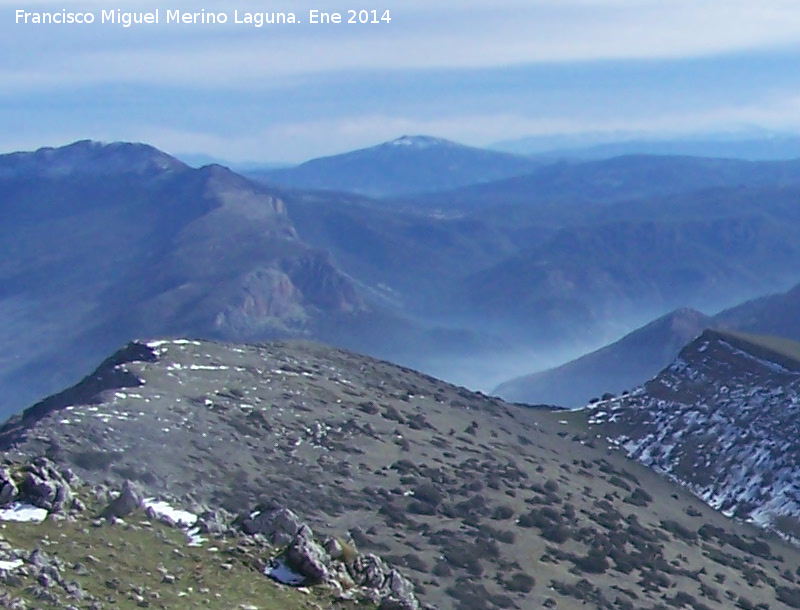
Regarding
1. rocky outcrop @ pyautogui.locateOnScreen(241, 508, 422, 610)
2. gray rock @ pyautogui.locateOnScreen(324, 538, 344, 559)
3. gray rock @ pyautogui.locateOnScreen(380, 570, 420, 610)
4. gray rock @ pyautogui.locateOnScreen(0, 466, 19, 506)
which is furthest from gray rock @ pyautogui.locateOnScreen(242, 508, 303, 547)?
gray rock @ pyautogui.locateOnScreen(0, 466, 19, 506)

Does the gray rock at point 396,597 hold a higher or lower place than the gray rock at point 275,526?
lower

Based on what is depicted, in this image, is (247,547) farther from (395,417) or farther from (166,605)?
(395,417)

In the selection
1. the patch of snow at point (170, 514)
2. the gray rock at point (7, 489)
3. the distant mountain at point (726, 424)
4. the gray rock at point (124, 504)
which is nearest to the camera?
the gray rock at point (7, 489)

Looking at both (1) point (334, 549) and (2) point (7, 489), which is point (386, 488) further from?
(2) point (7, 489)

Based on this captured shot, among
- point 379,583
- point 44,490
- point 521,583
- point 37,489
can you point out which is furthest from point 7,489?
point 521,583

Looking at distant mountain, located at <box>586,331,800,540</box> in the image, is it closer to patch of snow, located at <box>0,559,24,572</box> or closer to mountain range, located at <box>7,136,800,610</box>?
mountain range, located at <box>7,136,800,610</box>

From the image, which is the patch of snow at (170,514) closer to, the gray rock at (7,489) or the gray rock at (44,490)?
the gray rock at (44,490)

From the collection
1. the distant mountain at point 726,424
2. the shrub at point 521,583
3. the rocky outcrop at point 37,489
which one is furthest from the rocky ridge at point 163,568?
the distant mountain at point 726,424
